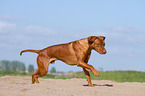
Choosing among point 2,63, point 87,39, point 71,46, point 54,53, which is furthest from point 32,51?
point 2,63

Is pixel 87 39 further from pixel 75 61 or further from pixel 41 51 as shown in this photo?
pixel 41 51

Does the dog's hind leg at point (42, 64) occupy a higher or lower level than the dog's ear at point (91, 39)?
lower

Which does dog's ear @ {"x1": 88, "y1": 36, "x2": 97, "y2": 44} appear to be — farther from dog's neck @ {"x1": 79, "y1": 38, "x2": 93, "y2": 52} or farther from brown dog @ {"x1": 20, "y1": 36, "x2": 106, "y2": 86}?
dog's neck @ {"x1": 79, "y1": 38, "x2": 93, "y2": 52}

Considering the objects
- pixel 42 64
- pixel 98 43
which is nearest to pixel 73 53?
pixel 98 43

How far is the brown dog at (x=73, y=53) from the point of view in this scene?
28.6 ft

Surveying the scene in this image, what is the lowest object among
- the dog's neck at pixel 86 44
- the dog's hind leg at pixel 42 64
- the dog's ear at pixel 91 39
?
the dog's hind leg at pixel 42 64

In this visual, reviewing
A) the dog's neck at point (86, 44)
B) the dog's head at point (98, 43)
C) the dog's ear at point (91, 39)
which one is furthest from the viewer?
the dog's neck at point (86, 44)

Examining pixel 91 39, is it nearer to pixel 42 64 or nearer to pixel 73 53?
pixel 73 53

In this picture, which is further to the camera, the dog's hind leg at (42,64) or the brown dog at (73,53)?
the dog's hind leg at (42,64)

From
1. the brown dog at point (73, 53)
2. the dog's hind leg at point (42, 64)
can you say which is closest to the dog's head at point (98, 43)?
the brown dog at point (73, 53)

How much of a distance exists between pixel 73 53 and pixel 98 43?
1081 mm

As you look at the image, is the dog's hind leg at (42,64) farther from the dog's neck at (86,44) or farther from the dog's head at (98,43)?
the dog's head at (98,43)

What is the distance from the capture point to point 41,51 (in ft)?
31.8

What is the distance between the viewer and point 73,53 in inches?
356
